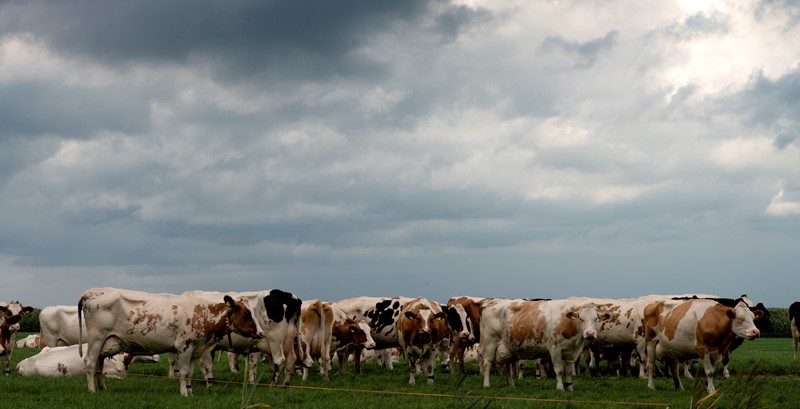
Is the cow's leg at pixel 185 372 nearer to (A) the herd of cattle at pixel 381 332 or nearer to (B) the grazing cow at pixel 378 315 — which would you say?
(A) the herd of cattle at pixel 381 332

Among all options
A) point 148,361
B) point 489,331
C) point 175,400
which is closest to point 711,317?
point 489,331

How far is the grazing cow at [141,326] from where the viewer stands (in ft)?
60.8

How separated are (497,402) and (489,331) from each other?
17.6 feet

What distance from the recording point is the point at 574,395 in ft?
62.2

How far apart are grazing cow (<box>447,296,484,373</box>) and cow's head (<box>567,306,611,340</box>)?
3.75 meters

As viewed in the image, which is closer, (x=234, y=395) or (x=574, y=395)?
(x=234, y=395)

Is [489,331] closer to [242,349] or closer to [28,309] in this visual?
[242,349]

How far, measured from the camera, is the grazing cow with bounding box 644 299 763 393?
1923 cm

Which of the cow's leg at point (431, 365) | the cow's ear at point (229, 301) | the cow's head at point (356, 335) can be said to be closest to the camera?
the cow's ear at point (229, 301)

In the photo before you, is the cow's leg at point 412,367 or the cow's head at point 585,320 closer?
the cow's head at point 585,320

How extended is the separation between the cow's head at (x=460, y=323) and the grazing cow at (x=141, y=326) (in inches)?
297

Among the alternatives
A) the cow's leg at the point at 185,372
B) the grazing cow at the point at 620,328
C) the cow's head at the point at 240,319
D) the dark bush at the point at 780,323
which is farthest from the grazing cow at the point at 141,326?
the dark bush at the point at 780,323

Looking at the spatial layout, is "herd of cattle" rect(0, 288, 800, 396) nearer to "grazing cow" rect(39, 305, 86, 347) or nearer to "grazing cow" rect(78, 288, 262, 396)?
"grazing cow" rect(78, 288, 262, 396)

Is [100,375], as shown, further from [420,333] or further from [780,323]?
[780,323]
